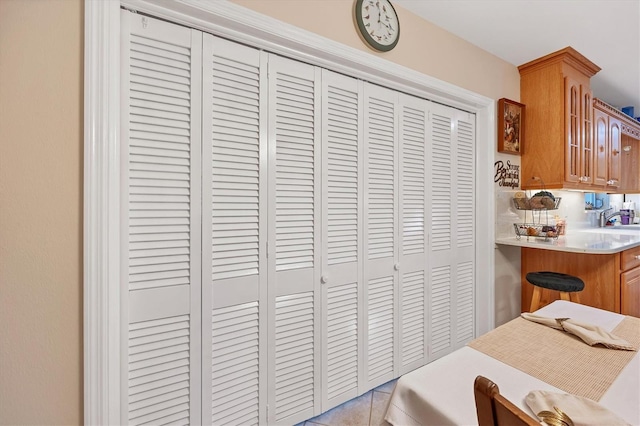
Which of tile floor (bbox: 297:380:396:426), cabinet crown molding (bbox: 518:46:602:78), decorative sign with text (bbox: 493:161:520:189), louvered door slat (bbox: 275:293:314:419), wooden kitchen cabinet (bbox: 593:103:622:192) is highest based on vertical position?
cabinet crown molding (bbox: 518:46:602:78)

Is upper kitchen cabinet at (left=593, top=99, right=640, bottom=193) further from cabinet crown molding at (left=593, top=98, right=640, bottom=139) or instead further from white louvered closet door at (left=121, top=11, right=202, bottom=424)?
white louvered closet door at (left=121, top=11, right=202, bottom=424)

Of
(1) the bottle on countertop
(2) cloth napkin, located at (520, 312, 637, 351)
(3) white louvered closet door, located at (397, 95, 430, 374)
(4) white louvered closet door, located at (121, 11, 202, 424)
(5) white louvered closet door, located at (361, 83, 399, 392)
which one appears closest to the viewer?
(2) cloth napkin, located at (520, 312, 637, 351)

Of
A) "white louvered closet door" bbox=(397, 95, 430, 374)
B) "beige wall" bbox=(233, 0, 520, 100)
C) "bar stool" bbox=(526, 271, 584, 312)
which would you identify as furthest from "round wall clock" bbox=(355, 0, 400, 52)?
"bar stool" bbox=(526, 271, 584, 312)

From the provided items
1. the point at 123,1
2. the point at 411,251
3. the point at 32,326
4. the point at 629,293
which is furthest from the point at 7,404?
the point at 629,293

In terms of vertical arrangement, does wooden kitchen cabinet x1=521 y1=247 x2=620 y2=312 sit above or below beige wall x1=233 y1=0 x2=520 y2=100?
below

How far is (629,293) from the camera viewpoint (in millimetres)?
2295

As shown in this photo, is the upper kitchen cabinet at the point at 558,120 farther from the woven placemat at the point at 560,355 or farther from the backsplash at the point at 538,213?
the woven placemat at the point at 560,355

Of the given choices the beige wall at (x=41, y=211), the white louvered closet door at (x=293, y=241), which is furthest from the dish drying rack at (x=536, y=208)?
the beige wall at (x=41, y=211)

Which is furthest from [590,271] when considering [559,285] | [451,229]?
[451,229]

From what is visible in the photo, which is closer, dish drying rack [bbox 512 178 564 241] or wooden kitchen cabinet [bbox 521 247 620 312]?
wooden kitchen cabinet [bbox 521 247 620 312]

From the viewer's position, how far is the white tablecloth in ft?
2.27

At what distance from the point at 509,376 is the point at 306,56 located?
163 cm

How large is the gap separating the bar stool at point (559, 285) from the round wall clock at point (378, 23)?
2.02 m

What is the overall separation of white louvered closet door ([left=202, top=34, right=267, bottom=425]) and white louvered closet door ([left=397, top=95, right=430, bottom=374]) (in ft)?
3.30
